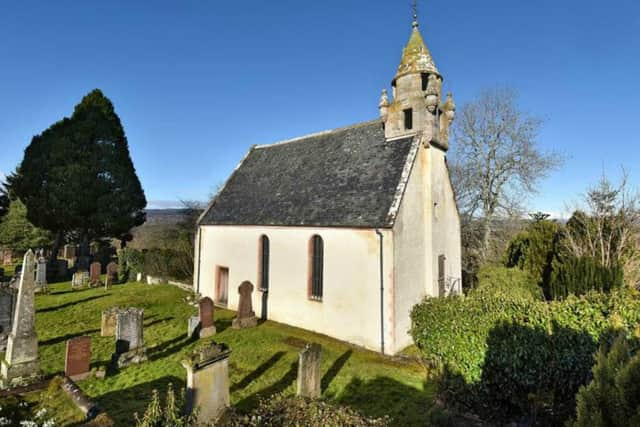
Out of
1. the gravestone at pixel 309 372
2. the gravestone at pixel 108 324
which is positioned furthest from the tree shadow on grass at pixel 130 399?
the gravestone at pixel 108 324

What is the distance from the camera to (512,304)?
779cm

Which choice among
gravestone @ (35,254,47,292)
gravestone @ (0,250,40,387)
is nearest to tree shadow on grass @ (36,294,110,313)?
gravestone @ (35,254,47,292)

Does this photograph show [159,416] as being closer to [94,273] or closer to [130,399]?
[130,399]

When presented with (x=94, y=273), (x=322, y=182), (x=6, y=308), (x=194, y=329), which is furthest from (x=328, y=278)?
(x=94, y=273)

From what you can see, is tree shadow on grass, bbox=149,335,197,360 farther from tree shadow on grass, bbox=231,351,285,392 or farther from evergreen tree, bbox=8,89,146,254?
→ evergreen tree, bbox=8,89,146,254

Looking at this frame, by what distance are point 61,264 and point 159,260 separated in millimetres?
9730

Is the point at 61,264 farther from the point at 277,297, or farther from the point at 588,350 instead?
the point at 588,350

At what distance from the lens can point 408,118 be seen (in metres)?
15.2

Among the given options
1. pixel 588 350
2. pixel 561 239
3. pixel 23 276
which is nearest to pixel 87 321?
pixel 23 276

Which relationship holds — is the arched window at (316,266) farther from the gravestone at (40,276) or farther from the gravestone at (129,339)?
the gravestone at (40,276)

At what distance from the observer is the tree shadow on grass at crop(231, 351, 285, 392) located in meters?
9.18

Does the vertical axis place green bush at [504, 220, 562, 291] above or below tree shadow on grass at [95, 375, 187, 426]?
above

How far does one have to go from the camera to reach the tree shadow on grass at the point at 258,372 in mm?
9180

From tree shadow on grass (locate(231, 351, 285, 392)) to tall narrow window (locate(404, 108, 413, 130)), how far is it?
37.0 ft
